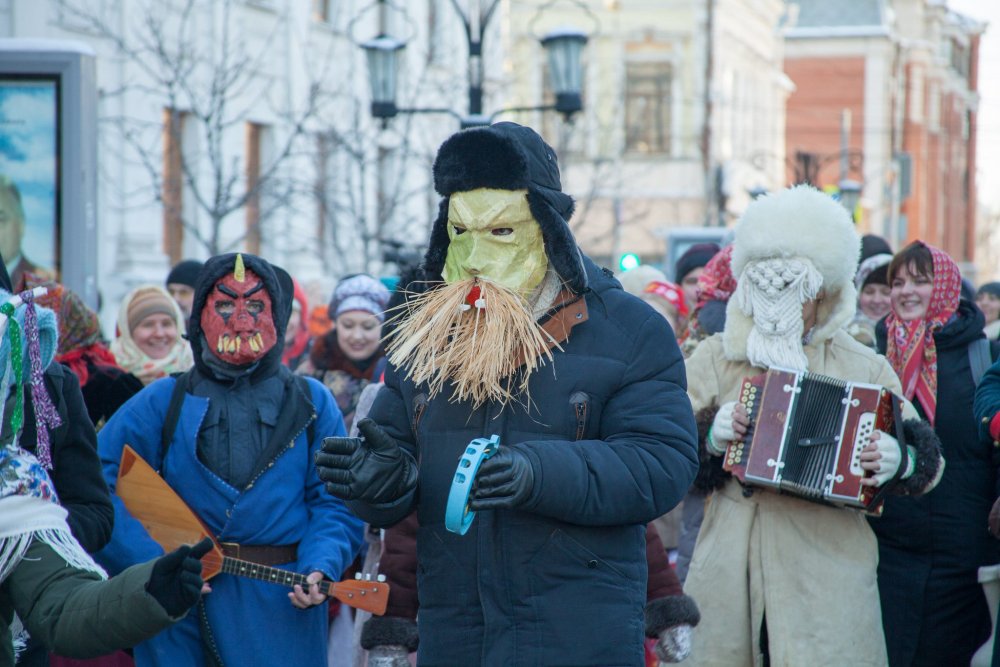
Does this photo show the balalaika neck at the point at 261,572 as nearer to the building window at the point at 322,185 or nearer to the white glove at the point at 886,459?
the white glove at the point at 886,459

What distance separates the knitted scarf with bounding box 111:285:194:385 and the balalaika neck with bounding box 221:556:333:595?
2303 mm

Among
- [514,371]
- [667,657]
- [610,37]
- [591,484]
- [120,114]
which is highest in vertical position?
[610,37]

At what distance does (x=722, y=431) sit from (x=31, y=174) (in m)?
5.47

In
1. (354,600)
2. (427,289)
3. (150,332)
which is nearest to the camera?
(427,289)

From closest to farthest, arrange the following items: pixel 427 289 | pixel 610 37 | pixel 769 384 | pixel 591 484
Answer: pixel 591 484 < pixel 427 289 < pixel 769 384 < pixel 610 37

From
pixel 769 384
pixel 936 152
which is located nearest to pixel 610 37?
pixel 936 152

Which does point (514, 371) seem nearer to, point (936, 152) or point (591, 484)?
point (591, 484)

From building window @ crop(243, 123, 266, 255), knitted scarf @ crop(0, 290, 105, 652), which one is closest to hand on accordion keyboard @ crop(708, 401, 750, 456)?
knitted scarf @ crop(0, 290, 105, 652)

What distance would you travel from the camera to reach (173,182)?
17203mm

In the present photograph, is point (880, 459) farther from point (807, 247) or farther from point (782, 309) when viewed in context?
point (807, 247)

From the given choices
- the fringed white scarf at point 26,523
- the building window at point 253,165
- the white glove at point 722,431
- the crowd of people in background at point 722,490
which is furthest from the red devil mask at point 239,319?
the building window at point 253,165

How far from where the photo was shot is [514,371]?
143 inches

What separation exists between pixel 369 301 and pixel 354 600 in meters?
3.35

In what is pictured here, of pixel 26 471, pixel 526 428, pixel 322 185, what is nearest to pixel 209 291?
pixel 26 471
